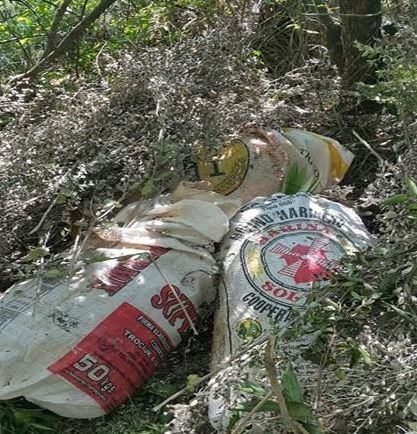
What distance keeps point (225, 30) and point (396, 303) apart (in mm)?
1205

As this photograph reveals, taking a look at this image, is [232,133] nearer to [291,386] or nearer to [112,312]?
[112,312]

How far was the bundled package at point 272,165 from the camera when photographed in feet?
7.72

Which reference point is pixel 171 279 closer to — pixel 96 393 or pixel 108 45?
pixel 96 393

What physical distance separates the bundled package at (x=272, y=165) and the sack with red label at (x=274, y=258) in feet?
0.48

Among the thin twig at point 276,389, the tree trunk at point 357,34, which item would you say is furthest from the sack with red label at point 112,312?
the tree trunk at point 357,34

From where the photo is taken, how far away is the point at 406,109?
2.10 m

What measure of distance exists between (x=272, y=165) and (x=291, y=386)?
3.37ft

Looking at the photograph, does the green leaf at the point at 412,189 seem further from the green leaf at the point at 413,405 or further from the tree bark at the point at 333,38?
the tree bark at the point at 333,38

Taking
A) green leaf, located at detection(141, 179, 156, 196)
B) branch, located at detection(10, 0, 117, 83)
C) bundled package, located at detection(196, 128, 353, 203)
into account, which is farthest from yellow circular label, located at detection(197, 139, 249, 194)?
branch, located at detection(10, 0, 117, 83)

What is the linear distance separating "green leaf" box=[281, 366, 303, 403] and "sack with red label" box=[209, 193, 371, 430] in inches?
10.0

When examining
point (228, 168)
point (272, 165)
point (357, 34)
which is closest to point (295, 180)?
point (272, 165)

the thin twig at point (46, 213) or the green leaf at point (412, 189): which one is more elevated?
the thin twig at point (46, 213)

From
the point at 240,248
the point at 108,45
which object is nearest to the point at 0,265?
the point at 240,248

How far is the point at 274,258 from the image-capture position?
6.55 feet
